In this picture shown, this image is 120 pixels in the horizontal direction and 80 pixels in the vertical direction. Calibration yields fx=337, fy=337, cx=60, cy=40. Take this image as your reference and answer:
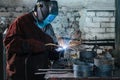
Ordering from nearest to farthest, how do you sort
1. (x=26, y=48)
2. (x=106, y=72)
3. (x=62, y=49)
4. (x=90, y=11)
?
(x=106, y=72) → (x=26, y=48) → (x=62, y=49) → (x=90, y=11)

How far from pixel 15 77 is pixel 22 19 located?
844mm

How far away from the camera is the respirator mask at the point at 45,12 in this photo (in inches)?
189

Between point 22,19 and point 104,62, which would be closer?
point 104,62

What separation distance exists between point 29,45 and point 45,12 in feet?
1.82

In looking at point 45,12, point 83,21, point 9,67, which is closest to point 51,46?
point 45,12

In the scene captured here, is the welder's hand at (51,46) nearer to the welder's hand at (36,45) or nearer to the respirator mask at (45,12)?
the welder's hand at (36,45)

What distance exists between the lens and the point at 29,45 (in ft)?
15.3

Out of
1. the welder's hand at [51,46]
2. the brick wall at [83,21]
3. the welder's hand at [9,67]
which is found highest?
the brick wall at [83,21]

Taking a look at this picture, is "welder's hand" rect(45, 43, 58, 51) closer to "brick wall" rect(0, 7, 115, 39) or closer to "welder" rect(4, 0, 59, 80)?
"welder" rect(4, 0, 59, 80)

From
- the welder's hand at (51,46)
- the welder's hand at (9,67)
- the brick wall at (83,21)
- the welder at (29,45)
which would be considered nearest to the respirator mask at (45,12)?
the welder at (29,45)

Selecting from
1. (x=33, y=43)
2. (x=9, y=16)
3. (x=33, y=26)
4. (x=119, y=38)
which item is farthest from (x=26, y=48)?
(x=9, y=16)

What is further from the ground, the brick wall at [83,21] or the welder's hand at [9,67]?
the brick wall at [83,21]

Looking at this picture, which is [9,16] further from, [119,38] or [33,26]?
[119,38]

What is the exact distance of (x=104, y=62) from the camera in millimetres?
3588
